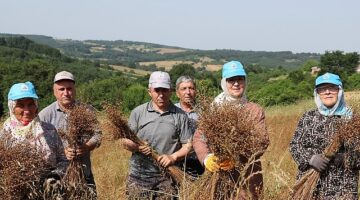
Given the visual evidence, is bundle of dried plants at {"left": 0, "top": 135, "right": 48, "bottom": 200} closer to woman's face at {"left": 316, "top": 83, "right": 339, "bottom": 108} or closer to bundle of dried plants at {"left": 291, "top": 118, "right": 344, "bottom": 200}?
bundle of dried plants at {"left": 291, "top": 118, "right": 344, "bottom": 200}

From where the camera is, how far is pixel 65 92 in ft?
12.3

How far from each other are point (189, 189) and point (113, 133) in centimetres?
75

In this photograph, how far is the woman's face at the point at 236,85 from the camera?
3365 millimetres

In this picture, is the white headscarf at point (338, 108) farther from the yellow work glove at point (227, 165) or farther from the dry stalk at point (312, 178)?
the yellow work glove at point (227, 165)

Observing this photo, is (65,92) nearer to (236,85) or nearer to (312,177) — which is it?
(236,85)

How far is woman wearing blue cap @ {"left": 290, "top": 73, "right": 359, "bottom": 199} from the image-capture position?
3174 mm

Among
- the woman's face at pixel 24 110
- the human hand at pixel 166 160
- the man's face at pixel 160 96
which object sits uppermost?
Result: the man's face at pixel 160 96

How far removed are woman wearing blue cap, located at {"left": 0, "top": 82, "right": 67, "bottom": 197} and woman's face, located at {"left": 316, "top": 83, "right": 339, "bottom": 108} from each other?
189cm

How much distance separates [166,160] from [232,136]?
0.92 metres

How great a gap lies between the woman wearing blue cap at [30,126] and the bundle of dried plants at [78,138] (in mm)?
108

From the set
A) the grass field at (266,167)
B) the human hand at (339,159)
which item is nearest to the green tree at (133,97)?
the grass field at (266,167)

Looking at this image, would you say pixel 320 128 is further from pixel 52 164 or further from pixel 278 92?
pixel 278 92

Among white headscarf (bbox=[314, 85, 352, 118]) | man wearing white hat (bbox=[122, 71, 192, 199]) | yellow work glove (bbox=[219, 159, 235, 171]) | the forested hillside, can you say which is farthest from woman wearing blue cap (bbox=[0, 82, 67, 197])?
the forested hillside

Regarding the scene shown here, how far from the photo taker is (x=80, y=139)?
343cm
